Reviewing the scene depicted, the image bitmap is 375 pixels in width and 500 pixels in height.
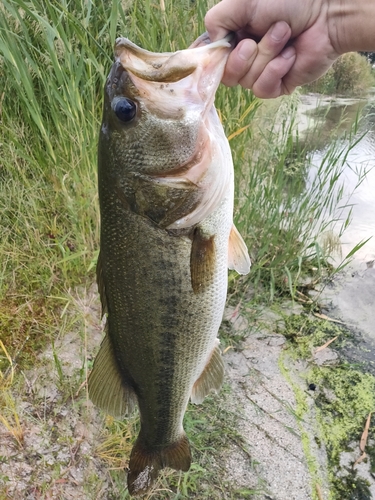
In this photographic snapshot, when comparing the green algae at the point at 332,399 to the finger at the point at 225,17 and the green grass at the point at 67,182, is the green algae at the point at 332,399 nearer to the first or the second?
the green grass at the point at 67,182

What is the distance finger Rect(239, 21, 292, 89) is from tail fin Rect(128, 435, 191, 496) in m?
1.43

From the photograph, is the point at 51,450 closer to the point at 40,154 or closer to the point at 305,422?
the point at 305,422

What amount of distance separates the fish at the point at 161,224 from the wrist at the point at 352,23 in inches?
19.0

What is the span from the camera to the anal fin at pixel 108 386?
1.49m

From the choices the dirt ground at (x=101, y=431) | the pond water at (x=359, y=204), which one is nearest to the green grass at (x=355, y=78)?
the pond water at (x=359, y=204)

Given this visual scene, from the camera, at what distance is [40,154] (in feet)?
9.03

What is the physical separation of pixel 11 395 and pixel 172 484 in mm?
867

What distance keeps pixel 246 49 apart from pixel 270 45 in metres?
0.09

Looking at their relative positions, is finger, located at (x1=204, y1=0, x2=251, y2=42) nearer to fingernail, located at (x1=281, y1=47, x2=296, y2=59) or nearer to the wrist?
fingernail, located at (x1=281, y1=47, x2=296, y2=59)

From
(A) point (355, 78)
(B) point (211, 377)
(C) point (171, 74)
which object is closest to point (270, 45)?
(C) point (171, 74)

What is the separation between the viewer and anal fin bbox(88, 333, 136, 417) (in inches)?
58.5

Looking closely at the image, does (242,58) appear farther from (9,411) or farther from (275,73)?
(9,411)

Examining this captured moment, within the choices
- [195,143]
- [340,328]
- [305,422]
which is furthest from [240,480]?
[195,143]

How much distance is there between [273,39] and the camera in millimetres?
1416
